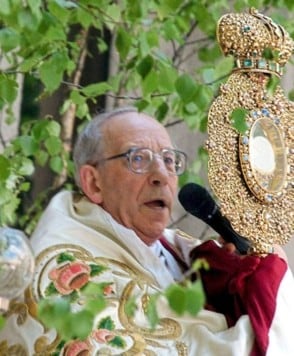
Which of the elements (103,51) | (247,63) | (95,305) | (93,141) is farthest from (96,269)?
(103,51)

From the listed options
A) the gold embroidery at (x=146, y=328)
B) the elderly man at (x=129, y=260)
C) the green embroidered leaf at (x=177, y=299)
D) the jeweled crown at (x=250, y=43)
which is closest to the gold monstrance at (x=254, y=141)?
the jeweled crown at (x=250, y=43)

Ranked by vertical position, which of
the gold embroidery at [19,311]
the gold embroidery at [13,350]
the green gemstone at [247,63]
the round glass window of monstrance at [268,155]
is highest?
the green gemstone at [247,63]

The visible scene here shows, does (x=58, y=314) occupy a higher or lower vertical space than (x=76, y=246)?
higher

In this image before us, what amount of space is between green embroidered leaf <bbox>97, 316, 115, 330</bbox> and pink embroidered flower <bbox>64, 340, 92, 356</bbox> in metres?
0.08

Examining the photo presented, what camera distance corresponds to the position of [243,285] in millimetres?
3822

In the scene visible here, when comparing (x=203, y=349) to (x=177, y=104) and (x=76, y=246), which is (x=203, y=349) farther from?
(x=177, y=104)

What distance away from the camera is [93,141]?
13.5 feet

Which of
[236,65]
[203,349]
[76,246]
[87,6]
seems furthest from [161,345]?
[87,6]

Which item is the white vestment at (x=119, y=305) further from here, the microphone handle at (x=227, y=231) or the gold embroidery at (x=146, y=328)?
the microphone handle at (x=227, y=231)

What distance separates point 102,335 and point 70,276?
0.58 ft

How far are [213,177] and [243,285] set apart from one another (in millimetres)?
267

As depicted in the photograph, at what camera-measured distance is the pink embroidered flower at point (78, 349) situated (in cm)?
362

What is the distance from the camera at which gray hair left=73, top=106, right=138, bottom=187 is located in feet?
13.5

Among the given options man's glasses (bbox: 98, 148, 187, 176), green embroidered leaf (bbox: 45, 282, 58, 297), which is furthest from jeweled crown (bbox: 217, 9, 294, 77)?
green embroidered leaf (bbox: 45, 282, 58, 297)
